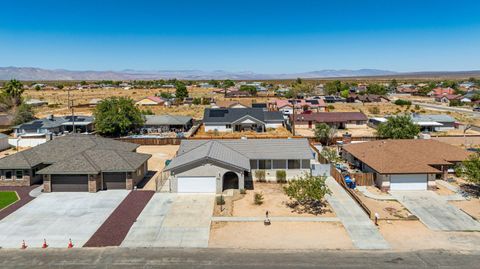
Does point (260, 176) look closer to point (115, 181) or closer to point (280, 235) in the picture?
point (280, 235)

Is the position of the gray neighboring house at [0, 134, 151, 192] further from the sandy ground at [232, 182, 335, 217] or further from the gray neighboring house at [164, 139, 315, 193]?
the sandy ground at [232, 182, 335, 217]

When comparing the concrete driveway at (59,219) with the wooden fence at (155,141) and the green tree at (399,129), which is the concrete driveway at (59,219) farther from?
the green tree at (399,129)

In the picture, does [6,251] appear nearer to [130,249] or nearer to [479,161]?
[130,249]

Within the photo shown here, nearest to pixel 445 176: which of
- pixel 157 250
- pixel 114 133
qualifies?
pixel 157 250

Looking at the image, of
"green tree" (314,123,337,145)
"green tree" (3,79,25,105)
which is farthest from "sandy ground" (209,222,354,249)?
"green tree" (3,79,25,105)

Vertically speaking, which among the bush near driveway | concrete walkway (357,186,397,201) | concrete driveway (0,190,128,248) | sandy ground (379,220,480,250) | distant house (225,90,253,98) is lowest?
sandy ground (379,220,480,250)
